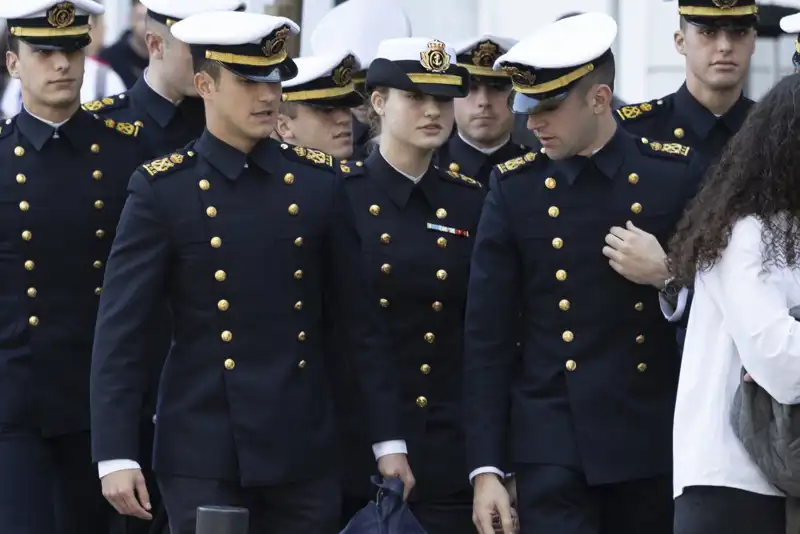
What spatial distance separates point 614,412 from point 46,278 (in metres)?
2.05

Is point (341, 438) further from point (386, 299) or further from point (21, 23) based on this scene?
point (21, 23)

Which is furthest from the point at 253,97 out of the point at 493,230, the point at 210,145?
the point at 493,230

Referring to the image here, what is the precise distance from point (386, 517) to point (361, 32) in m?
3.36

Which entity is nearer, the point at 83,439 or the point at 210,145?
the point at 210,145

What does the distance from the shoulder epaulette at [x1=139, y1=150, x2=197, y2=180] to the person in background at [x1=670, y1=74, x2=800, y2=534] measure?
150 cm

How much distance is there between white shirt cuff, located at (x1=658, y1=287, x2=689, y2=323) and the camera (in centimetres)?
600

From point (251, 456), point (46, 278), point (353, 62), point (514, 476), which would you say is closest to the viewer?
point (251, 456)

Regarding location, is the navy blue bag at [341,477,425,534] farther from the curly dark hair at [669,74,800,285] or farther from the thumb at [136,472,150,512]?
the curly dark hair at [669,74,800,285]

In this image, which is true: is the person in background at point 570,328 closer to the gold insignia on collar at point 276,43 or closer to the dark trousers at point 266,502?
the dark trousers at point 266,502

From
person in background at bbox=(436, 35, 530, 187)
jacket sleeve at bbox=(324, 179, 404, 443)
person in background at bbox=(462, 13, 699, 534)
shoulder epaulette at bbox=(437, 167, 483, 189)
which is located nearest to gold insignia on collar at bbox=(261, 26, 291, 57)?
jacket sleeve at bbox=(324, 179, 404, 443)

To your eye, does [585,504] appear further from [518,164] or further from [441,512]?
[518,164]

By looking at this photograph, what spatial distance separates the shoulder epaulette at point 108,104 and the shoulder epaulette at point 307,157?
1.72 m

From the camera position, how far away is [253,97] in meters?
6.09

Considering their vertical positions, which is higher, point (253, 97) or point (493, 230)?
point (253, 97)
